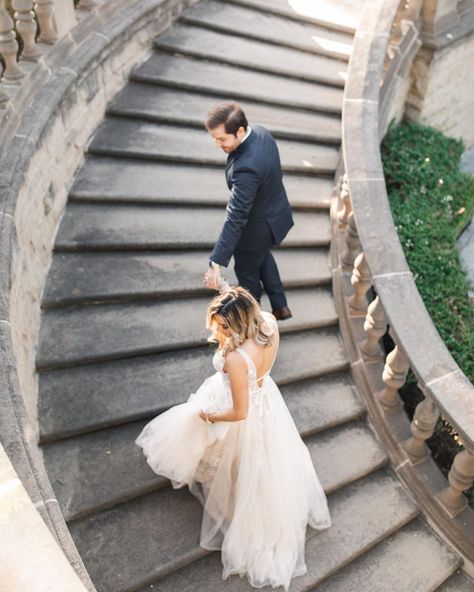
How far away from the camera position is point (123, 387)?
4559 mm

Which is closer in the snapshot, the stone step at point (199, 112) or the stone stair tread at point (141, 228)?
the stone stair tread at point (141, 228)

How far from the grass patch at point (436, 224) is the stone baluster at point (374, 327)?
0.79 metres

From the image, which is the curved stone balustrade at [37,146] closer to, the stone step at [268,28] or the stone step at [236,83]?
the stone step at [236,83]

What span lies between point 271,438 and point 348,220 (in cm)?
219

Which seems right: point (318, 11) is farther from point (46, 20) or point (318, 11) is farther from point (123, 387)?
point (123, 387)

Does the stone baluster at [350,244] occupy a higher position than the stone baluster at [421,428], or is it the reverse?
the stone baluster at [350,244]

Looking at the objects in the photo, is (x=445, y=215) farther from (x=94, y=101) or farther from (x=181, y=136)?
(x=94, y=101)

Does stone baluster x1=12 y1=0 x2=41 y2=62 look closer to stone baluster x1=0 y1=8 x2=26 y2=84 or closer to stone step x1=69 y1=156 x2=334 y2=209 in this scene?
stone baluster x1=0 y1=8 x2=26 y2=84

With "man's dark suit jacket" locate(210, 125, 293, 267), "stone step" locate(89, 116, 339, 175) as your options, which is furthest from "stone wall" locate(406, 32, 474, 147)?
"man's dark suit jacket" locate(210, 125, 293, 267)

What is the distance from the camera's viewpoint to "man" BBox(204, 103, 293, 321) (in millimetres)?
4012

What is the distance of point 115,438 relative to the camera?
4.37 meters

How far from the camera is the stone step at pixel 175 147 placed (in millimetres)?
5734

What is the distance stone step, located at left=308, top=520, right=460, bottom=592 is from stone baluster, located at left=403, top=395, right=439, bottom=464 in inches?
19.3

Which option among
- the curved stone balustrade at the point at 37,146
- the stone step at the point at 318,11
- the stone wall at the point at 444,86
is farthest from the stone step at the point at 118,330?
the stone wall at the point at 444,86
